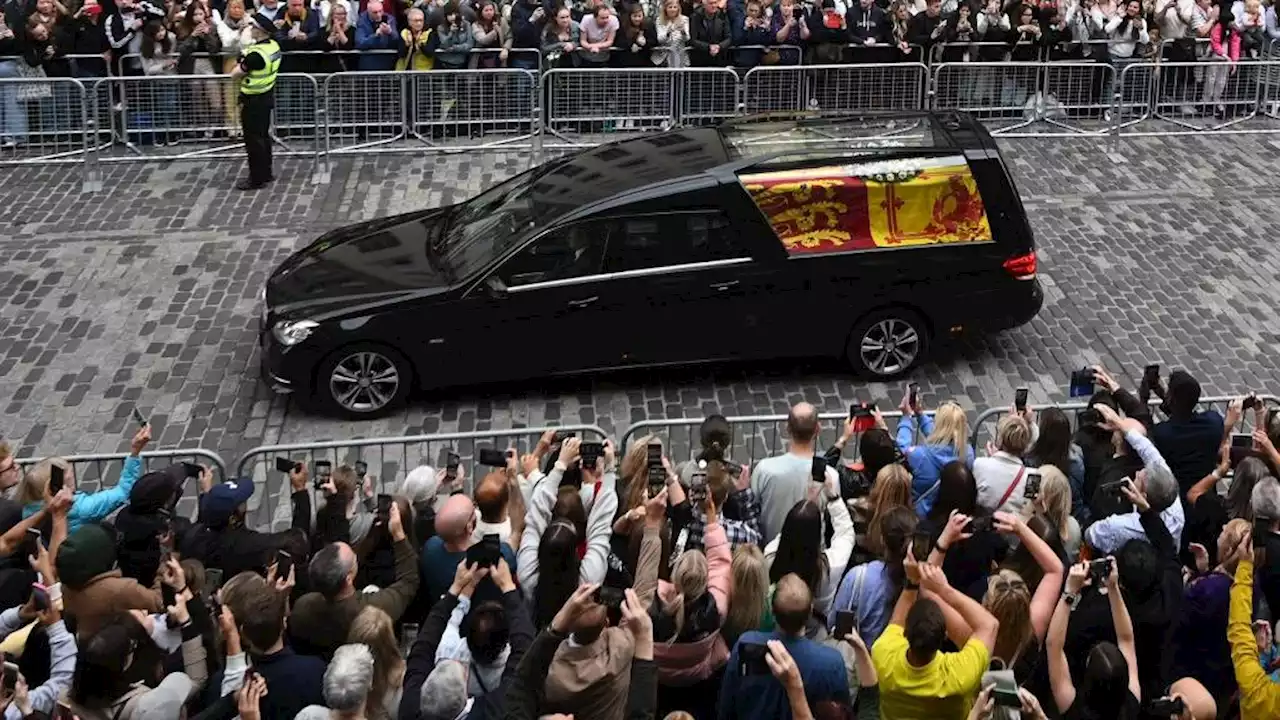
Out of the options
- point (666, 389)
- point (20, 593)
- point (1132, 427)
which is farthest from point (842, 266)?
point (20, 593)

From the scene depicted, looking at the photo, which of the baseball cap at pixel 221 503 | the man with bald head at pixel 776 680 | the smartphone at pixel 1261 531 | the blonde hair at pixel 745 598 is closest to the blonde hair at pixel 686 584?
the blonde hair at pixel 745 598

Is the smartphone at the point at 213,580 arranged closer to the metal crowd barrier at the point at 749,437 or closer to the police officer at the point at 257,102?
the metal crowd barrier at the point at 749,437

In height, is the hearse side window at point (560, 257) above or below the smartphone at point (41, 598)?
above

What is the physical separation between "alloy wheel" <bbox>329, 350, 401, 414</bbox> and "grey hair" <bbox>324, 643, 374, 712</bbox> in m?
5.90

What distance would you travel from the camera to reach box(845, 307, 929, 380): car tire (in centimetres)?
1254

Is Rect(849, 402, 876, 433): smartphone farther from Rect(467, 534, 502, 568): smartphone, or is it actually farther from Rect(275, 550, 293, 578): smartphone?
Rect(275, 550, 293, 578): smartphone

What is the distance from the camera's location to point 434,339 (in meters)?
11.9

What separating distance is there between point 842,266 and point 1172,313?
3.39 m

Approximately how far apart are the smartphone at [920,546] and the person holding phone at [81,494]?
3673 millimetres

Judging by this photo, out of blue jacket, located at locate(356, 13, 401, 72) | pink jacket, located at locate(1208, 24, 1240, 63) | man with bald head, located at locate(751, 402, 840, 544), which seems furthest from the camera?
pink jacket, located at locate(1208, 24, 1240, 63)

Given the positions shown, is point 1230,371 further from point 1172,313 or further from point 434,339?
point 434,339

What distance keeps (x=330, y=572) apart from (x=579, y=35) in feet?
39.6

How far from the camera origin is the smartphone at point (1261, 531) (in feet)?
25.4

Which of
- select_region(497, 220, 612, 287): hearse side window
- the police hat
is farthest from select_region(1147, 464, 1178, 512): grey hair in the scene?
the police hat
